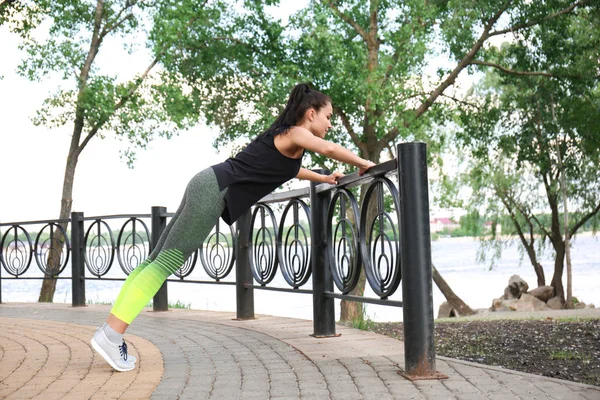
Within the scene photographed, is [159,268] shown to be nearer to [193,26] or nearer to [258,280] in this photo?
[258,280]

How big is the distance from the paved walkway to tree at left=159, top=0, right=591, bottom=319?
36.3 feet

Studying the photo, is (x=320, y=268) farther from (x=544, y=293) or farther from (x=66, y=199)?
(x=544, y=293)

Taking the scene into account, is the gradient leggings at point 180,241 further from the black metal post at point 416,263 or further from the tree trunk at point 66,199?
the tree trunk at point 66,199

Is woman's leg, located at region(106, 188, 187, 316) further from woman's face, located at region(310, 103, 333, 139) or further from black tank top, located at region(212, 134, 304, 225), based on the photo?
woman's face, located at region(310, 103, 333, 139)

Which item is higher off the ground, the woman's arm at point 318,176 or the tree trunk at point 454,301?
the woman's arm at point 318,176

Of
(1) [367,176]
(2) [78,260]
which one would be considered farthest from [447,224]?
(1) [367,176]

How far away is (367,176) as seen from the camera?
4.40 m

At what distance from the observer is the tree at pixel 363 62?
17750mm

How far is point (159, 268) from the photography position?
14.0ft

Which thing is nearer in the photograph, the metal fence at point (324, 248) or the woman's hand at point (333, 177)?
the metal fence at point (324, 248)

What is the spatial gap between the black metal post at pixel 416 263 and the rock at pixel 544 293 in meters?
23.7

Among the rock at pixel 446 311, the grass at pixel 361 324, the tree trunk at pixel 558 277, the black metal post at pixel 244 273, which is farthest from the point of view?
the tree trunk at pixel 558 277

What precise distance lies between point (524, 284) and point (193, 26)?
51.4 ft

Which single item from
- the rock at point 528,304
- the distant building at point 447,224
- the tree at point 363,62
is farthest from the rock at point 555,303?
the tree at point 363,62
